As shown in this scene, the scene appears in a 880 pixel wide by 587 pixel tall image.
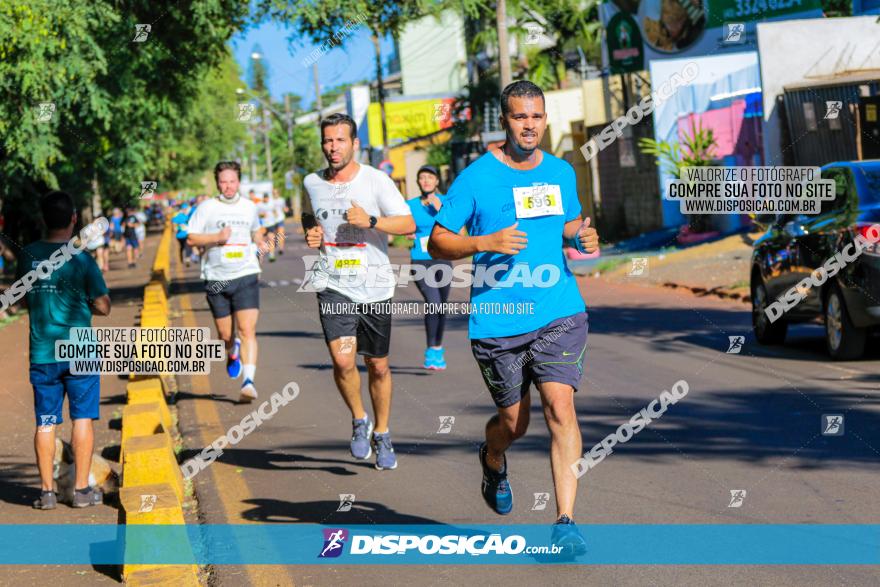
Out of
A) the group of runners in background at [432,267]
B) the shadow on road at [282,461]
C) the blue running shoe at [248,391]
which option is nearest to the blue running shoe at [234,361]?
the group of runners in background at [432,267]

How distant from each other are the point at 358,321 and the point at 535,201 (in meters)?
2.68

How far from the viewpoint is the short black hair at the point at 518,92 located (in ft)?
19.1

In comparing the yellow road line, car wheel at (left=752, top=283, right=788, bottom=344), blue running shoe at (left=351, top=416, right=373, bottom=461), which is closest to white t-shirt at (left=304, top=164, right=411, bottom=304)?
blue running shoe at (left=351, top=416, right=373, bottom=461)

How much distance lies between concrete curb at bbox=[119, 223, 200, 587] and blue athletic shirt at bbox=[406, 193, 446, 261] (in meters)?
2.96

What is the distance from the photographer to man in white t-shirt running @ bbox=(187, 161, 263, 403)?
1164 centimetres

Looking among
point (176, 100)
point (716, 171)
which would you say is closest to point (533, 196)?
point (716, 171)

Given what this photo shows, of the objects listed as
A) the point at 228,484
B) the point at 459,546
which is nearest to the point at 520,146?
the point at 459,546

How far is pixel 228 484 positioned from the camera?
26.8ft

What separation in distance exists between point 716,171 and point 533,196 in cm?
2006

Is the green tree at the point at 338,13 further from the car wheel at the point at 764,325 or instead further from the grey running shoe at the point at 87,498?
the grey running shoe at the point at 87,498

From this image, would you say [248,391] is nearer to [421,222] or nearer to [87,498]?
[421,222]

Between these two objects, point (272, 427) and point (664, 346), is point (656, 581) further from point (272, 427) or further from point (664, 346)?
point (664, 346)

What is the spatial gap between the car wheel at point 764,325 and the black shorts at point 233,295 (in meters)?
5.44

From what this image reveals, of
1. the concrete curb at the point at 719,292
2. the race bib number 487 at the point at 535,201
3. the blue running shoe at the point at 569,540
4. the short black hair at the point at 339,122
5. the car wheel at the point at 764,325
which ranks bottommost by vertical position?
the concrete curb at the point at 719,292
